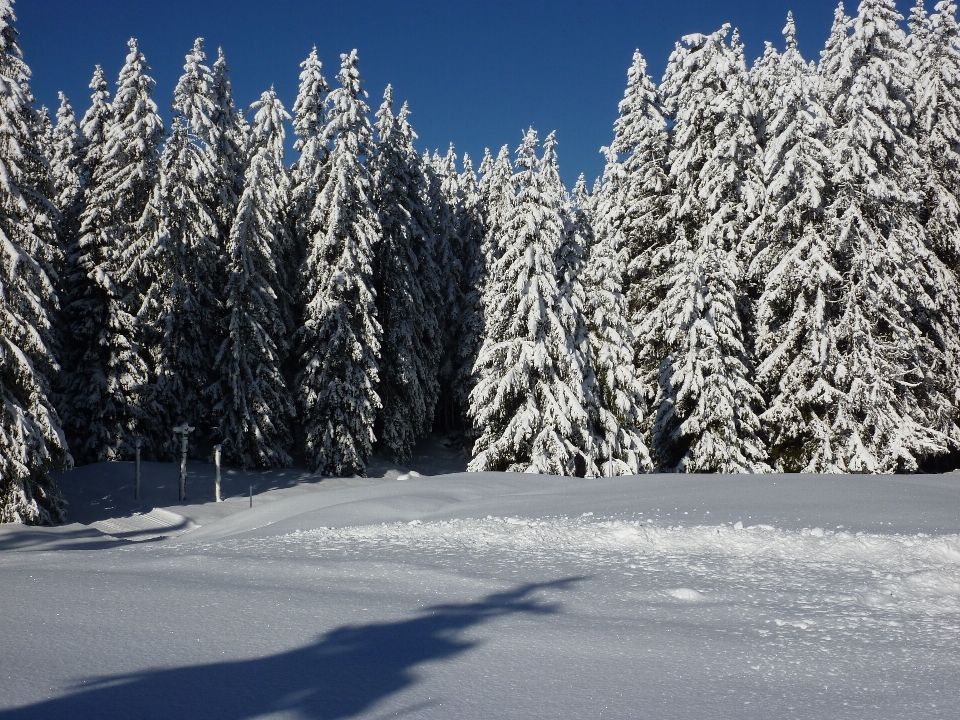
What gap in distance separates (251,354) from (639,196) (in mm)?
16085

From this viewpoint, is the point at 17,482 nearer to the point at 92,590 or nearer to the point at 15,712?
the point at 92,590

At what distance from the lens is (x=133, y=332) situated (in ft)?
80.6

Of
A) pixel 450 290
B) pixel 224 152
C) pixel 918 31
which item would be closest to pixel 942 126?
pixel 918 31

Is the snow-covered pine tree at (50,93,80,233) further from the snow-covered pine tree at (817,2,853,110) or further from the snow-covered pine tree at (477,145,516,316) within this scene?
the snow-covered pine tree at (817,2,853,110)

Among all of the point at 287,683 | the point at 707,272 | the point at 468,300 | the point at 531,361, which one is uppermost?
the point at 468,300

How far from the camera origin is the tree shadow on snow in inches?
117

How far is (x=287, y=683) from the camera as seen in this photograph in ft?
10.7

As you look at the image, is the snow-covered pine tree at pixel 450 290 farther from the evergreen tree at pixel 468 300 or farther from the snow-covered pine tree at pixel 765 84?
the snow-covered pine tree at pixel 765 84

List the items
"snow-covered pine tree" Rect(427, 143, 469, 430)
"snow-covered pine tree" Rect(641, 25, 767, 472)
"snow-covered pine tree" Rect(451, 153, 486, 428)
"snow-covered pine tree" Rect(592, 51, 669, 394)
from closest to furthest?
"snow-covered pine tree" Rect(641, 25, 767, 472)
"snow-covered pine tree" Rect(592, 51, 669, 394)
"snow-covered pine tree" Rect(451, 153, 486, 428)
"snow-covered pine tree" Rect(427, 143, 469, 430)

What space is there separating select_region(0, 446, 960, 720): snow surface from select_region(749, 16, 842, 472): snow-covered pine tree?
35.4 feet

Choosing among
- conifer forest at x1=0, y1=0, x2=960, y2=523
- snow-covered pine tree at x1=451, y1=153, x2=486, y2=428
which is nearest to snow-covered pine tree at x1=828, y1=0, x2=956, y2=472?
conifer forest at x1=0, y1=0, x2=960, y2=523

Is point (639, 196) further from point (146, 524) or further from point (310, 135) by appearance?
point (146, 524)

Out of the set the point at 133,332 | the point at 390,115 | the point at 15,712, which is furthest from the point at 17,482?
the point at 390,115

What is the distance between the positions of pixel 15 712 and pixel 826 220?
20.3 m
